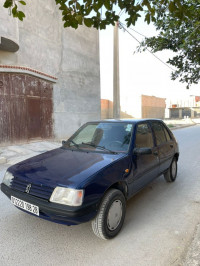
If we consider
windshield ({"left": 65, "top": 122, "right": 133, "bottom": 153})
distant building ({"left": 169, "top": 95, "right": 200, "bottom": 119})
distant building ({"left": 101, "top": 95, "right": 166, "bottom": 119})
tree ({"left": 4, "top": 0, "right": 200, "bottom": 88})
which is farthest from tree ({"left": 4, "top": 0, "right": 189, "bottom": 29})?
distant building ({"left": 169, "top": 95, "right": 200, "bottom": 119})

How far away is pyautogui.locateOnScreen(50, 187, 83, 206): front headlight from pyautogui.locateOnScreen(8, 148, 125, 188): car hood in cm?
6

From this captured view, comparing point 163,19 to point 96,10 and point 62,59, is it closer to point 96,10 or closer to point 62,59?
point 96,10

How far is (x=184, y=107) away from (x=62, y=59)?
4330 cm

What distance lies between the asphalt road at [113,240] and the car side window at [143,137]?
42.4 inches

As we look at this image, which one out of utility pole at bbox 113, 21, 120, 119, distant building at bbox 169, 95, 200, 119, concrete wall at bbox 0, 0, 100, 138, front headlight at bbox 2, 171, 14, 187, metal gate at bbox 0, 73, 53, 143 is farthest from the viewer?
distant building at bbox 169, 95, 200, 119

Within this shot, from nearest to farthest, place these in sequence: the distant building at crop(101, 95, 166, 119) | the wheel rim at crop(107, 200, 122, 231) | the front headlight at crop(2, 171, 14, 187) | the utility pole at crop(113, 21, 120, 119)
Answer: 1. the wheel rim at crop(107, 200, 122, 231)
2. the front headlight at crop(2, 171, 14, 187)
3. the utility pole at crop(113, 21, 120, 119)
4. the distant building at crop(101, 95, 166, 119)

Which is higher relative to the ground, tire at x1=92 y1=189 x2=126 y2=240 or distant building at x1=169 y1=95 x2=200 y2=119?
distant building at x1=169 y1=95 x2=200 y2=119

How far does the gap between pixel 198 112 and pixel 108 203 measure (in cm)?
5767

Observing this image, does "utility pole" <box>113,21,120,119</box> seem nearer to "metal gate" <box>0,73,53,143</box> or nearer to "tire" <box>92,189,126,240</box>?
"metal gate" <box>0,73,53,143</box>

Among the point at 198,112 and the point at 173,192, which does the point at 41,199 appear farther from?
the point at 198,112

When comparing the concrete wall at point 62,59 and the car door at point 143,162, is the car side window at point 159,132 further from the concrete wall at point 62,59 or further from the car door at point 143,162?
the concrete wall at point 62,59

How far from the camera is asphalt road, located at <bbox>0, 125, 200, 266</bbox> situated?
2.35 metres

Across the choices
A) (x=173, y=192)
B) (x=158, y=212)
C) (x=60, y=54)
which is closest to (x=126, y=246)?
(x=158, y=212)

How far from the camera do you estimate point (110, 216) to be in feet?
8.79
